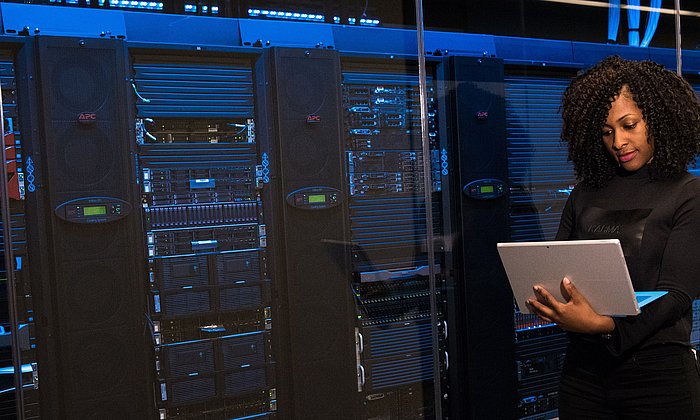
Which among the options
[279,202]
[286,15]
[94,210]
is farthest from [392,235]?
[94,210]

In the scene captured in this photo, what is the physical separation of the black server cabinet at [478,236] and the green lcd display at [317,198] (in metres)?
0.60

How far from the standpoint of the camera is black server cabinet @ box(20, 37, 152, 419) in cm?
200

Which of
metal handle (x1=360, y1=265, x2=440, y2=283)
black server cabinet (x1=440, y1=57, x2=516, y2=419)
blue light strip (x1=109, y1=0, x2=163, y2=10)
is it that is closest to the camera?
blue light strip (x1=109, y1=0, x2=163, y2=10)

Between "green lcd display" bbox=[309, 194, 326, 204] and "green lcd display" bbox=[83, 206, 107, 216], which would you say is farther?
"green lcd display" bbox=[309, 194, 326, 204]

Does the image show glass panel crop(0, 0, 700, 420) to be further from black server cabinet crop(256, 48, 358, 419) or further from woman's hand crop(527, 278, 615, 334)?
woman's hand crop(527, 278, 615, 334)

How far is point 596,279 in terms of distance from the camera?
1.29 meters

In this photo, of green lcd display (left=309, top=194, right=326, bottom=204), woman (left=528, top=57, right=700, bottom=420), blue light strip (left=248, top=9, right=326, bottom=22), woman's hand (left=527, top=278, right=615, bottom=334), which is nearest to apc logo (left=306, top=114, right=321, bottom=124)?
green lcd display (left=309, top=194, right=326, bottom=204)

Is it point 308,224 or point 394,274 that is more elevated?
point 308,224

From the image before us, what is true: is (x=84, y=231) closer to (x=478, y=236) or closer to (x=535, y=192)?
(x=478, y=236)

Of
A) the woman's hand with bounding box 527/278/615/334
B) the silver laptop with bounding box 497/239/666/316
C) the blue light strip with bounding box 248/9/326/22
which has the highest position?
the blue light strip with bounding box 248/9/326/22

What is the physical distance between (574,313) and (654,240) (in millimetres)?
253

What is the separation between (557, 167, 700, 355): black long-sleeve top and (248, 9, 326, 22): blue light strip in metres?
1.37

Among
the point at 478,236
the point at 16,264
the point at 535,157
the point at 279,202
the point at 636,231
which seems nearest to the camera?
the point at 636,231

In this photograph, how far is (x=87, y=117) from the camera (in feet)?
6.73
